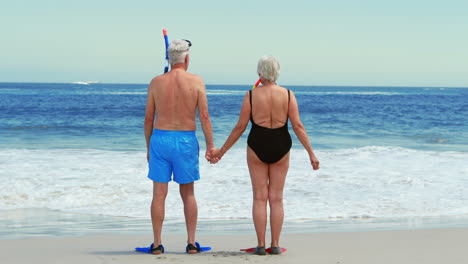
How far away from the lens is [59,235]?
5438mm

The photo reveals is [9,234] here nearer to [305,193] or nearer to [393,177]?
[305,193]

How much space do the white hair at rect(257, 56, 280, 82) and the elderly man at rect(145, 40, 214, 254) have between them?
483 mm

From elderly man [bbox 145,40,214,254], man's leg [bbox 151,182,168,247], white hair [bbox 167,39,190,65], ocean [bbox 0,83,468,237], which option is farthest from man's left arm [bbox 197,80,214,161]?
ocean [bbox 0,83,468,237]

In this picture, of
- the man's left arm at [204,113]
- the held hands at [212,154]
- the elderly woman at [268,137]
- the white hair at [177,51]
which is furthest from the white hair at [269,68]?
the held hands at [212,154]

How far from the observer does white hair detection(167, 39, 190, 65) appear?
165 inches

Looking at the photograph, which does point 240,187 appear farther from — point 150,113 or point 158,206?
point 150,113

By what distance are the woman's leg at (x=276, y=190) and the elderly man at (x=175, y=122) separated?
1.81 ft

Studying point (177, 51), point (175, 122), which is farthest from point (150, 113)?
point (177, 51)

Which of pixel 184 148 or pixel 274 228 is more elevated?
pixel 184 148

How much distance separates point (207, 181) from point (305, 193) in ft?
5.73

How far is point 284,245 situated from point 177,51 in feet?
6.61

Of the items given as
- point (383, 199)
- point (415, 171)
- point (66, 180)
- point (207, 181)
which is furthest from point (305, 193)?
point (66, 180)

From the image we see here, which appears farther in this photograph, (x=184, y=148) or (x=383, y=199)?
(x=383, y=199)

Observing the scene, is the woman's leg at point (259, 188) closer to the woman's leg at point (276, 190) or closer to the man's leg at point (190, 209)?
the woman's leg at point (276, 190)
